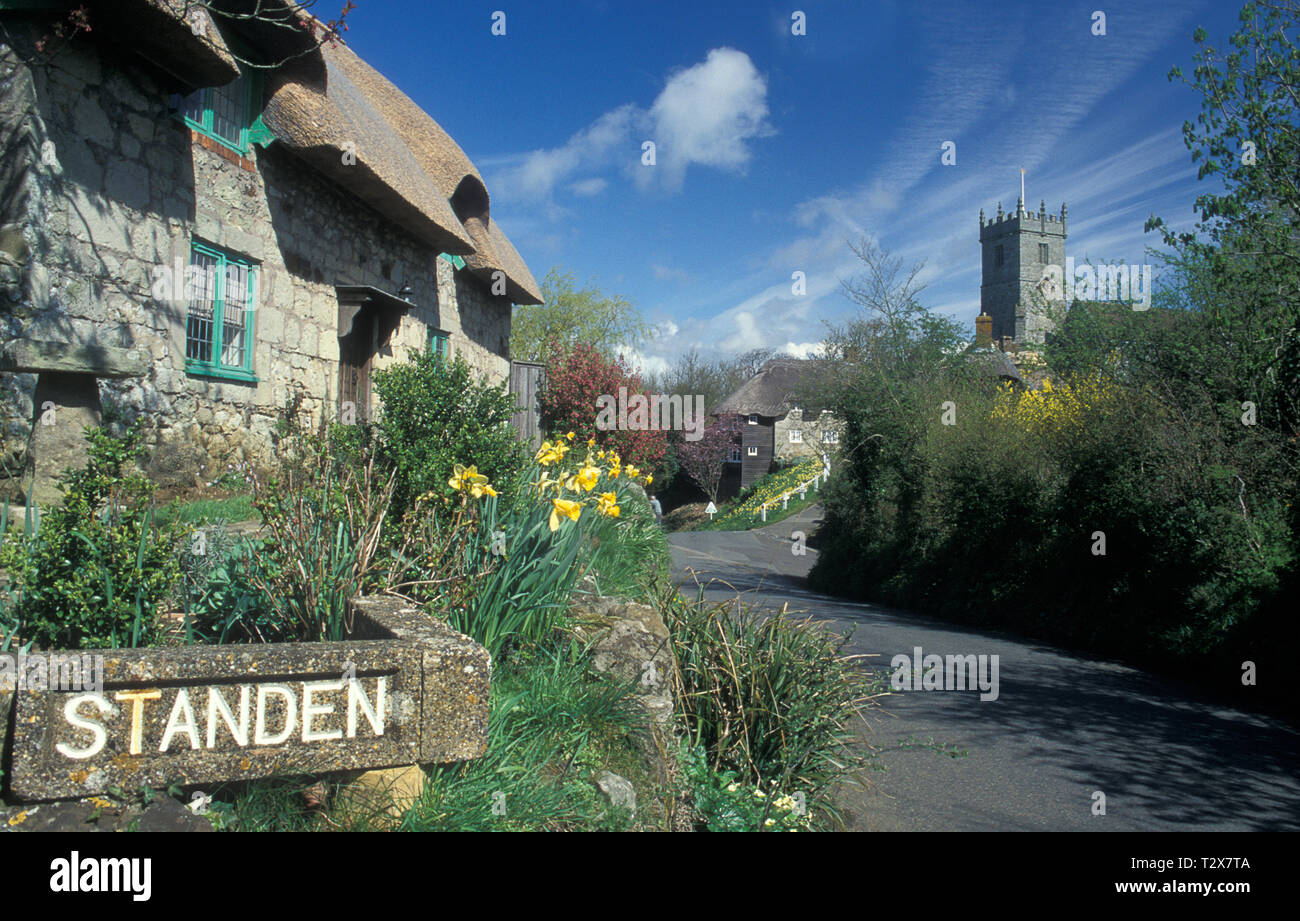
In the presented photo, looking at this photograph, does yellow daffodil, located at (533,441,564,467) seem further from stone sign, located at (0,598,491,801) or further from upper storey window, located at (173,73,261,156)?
upper storey window, located at (173,73,261,156)

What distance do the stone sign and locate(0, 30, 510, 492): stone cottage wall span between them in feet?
7.06

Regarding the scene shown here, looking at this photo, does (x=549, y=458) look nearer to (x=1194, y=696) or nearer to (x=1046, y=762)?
(x=1046, y=762)

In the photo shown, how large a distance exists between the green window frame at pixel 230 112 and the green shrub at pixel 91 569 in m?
5.77

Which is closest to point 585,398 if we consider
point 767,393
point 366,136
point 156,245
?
point 366,136

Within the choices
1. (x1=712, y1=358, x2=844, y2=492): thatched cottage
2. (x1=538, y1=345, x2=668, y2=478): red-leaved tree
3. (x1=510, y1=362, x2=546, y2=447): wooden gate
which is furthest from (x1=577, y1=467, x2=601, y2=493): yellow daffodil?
(x1=712, y1=358, x2=844, y2=492): thatched cottage

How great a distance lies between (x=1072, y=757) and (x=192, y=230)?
7.87m

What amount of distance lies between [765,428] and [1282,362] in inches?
1272

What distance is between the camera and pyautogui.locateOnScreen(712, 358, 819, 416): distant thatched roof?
40375mm

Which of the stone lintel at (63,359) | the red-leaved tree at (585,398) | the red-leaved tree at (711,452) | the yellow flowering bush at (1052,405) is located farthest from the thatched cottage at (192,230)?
the red-leaved tree at (711,452)

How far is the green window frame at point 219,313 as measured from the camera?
7586 mm

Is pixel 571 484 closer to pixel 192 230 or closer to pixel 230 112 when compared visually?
pixel 192 230

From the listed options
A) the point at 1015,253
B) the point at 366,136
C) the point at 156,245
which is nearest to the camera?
the point at 156,245

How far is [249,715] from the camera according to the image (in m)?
2.40

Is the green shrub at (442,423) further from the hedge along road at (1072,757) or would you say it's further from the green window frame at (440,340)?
the green window frame at (440,340)
